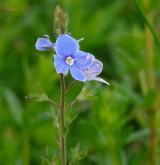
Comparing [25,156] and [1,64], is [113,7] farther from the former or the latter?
[25,156]

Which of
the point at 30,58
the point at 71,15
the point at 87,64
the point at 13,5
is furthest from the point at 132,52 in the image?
the point at 87,64

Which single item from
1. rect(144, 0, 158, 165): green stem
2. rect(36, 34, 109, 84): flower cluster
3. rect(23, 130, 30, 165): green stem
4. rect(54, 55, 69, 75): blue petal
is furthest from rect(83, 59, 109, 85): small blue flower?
rect(23, 130, 30, 165): green stem

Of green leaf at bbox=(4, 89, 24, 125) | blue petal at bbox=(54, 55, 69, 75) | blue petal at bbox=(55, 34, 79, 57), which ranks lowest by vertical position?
green leaf at bbox=(4, 89, 24, 125)

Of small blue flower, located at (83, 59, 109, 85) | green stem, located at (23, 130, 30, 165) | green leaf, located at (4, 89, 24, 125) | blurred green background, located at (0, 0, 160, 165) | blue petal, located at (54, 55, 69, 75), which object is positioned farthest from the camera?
green leaf, located at (4, 89, 24, 125)

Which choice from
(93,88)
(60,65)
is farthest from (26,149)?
(60,65)

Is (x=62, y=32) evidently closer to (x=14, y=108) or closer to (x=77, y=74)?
(x=77, y=74)

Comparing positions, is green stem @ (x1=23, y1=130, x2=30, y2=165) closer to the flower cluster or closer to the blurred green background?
the blurred green background
